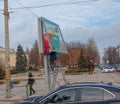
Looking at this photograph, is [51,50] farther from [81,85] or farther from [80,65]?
[80,65]

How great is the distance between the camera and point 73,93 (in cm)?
1120

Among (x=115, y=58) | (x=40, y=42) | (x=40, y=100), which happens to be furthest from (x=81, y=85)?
(x=115, y=58)

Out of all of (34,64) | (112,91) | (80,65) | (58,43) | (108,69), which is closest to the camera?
(112,91)

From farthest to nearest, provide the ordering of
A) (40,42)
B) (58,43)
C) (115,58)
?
(115,58) < (58,43) < (40,42)

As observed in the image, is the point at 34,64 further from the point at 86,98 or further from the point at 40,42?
the point at 86,98

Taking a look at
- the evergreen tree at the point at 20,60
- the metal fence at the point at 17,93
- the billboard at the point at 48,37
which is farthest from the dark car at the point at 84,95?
the evergreen tree at the point at 20,60

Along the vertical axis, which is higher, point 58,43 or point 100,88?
point 58,43

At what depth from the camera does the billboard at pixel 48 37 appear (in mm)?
23028

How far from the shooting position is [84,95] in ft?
36.6

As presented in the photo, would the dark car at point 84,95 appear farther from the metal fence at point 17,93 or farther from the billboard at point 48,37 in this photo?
the billboard at point 48,37

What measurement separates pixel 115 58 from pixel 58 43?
15198 centimetres

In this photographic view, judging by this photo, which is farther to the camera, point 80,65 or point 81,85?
point 80,65

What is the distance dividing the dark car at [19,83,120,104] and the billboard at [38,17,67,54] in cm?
1146

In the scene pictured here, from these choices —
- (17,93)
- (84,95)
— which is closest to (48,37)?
(17,93)
